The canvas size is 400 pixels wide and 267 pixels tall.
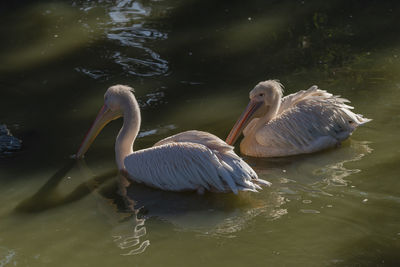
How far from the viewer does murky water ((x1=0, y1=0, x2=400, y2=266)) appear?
3.89m

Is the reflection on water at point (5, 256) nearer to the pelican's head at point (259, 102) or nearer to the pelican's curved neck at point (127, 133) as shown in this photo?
the pelican's curved neck at point (127, 133)

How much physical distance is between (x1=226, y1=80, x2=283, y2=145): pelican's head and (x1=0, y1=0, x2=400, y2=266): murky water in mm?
295

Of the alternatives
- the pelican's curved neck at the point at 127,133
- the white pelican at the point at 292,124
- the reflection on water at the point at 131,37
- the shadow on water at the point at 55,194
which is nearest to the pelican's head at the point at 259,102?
the white pelican at the point at 292,124

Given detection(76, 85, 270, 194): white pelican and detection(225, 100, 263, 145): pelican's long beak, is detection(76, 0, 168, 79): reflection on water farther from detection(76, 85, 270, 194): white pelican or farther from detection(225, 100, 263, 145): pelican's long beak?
detection(76, 85, 270, 194): white pelican

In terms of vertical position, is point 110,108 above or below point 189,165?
above

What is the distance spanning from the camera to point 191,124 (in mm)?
5691

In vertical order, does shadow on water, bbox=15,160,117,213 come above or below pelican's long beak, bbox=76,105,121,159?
below

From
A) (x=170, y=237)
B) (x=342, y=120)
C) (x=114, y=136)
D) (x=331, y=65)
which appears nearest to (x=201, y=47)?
(x=331, y=65)

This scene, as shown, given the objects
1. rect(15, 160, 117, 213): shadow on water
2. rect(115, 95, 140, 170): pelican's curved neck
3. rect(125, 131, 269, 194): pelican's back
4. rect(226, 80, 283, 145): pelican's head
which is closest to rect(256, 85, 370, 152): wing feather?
rect(226, 80, 283, 145): pelican's head

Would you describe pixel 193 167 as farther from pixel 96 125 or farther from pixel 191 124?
pixel 191 124

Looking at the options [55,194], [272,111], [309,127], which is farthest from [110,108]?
[309,127]

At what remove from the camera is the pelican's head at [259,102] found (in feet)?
16.9

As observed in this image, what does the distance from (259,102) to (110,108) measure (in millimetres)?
1251

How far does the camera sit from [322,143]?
5078 mm
